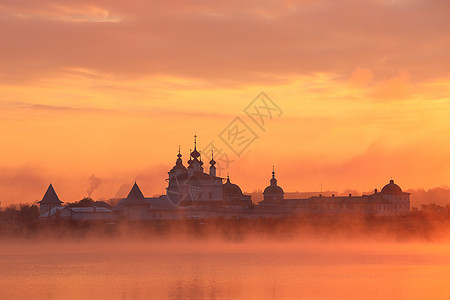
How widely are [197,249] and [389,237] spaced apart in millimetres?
29567

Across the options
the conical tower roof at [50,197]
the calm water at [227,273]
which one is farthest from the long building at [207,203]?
the calm water at [227,273]

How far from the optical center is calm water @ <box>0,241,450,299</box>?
1601 inches

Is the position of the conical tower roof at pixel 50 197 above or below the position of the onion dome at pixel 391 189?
below

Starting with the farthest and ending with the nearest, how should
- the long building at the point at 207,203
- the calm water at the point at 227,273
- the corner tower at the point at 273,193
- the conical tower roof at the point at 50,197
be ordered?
1. the corner tower at the point at 273,193
2. the conical tower roof at the point at 50,197
3. the long building at the point at 207,203
4. the calm water at the point at 227,273

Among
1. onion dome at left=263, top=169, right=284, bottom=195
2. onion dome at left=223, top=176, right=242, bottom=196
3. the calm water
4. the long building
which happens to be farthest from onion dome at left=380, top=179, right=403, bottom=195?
the calm water

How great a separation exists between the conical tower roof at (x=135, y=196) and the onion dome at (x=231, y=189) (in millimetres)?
14032

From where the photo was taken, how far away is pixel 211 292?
41.0m

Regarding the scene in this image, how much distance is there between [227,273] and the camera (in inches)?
1955

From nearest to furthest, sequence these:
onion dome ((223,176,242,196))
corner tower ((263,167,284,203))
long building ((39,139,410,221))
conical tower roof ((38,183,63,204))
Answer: long building ((39,139,410,221)) → conical tower roof ((38,183,63,204)) → onion dome ((223,176,242,196)) → corner tower ((263,167,284,203))

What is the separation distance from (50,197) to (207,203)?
20.9 meters

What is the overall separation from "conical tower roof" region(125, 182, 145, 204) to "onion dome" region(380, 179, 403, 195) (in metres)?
41.2

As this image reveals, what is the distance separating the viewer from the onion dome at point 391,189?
4836 inches

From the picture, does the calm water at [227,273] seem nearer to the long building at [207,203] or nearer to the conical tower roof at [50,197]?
the long building at [207,203]

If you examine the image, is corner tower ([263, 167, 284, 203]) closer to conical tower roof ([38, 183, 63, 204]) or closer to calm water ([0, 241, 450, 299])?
conical tower roof ([38, 183, 63, 204])
